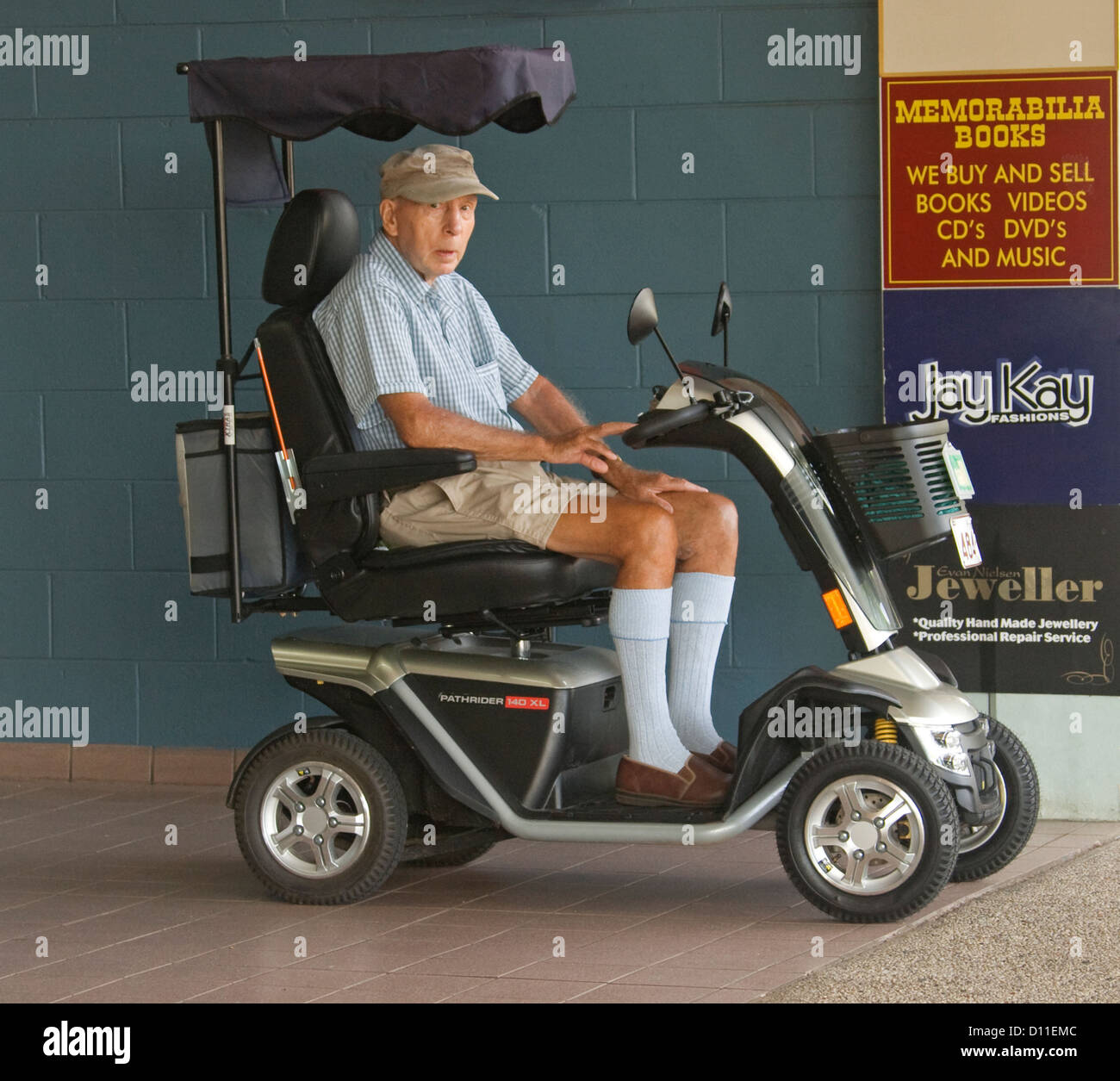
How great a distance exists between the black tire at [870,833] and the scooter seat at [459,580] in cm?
64

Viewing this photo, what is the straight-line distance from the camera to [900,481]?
3.56 metres

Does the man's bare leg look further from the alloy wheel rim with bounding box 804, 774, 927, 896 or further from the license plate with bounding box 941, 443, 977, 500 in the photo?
the license plate with bounding box 941, 443, 977, 500

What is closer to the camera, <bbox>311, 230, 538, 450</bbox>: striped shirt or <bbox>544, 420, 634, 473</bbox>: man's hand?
<bbox>544, 420, 634, 473</bbox>: man's hand

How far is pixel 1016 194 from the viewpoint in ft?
15.1

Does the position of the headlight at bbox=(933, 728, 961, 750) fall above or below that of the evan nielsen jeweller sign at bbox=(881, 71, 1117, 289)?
below

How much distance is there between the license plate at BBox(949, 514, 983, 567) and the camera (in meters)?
3.56

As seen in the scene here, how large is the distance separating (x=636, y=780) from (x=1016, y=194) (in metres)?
1.94

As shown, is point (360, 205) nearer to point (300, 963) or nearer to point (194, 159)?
point (194, 159)

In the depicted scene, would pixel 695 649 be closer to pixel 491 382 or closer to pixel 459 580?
pixel 459 580

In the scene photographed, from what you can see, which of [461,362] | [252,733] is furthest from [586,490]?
[252,733]

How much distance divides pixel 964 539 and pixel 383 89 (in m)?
1.54

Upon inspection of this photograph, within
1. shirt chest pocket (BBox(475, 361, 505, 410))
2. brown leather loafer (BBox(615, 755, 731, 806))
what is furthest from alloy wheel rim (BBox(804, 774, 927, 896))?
shirt chest pocket (BBox(475, 361, 505, 410))

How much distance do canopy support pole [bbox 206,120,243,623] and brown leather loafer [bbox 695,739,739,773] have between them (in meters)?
1.08
